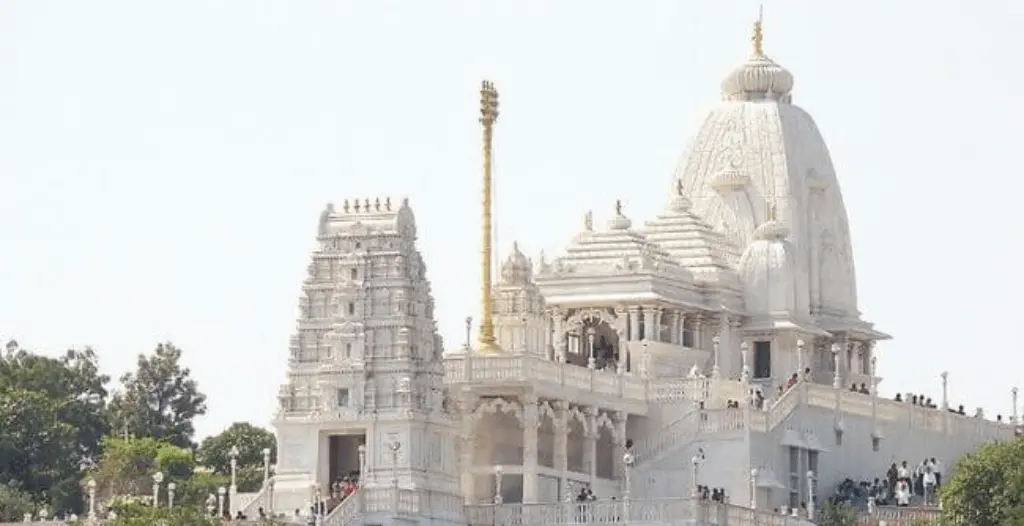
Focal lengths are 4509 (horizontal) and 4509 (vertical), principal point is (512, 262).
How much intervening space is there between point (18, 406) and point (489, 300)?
21.7m

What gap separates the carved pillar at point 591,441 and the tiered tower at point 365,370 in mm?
6493

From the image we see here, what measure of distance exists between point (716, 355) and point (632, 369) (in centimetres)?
298

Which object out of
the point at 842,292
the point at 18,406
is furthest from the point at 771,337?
the point at 18,406

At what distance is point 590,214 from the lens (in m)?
139

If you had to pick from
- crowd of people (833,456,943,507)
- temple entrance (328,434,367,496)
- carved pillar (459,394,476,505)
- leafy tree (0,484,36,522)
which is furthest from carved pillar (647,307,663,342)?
leafy tree (0,484,36,522)

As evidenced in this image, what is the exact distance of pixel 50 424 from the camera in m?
143

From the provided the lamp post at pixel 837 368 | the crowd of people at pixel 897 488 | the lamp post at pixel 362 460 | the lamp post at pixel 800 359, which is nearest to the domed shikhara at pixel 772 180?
the lamp post at pixel 837 368

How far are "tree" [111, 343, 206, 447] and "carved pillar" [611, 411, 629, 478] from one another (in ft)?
86.5

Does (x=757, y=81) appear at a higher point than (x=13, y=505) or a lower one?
higher

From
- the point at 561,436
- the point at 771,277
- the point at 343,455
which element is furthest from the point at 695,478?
the point at 771,277

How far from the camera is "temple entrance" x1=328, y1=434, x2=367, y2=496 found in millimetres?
120438

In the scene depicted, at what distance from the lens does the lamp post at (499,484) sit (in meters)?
121

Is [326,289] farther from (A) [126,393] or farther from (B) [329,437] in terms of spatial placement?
(A) [126,393]

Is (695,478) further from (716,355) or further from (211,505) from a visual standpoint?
(716,355)
